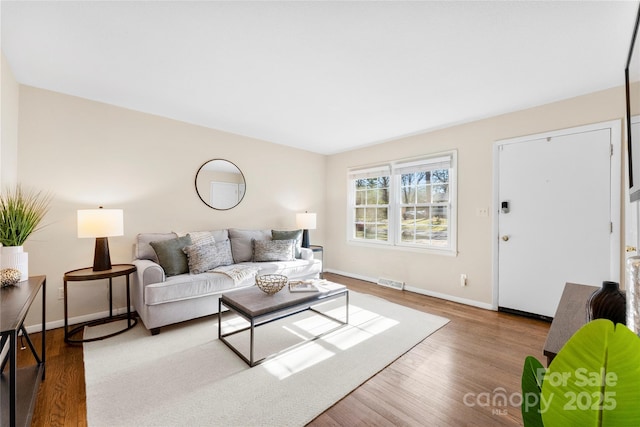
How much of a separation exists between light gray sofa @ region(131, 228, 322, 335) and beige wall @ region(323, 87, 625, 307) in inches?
53.3

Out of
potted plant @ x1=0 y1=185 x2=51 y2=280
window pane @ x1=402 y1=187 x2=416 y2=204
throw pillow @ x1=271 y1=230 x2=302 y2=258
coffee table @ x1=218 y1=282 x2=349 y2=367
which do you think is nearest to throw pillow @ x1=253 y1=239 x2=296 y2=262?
throw pillow @ x1=271 y1=230 x2=302 y2=258

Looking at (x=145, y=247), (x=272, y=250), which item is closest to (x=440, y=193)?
(x=272, y=250)

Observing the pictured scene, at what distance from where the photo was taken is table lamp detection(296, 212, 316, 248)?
14.9 ft

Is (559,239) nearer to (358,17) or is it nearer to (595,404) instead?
(358,17)

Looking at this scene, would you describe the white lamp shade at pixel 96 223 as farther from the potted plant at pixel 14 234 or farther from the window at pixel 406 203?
the window at pixel 406 203

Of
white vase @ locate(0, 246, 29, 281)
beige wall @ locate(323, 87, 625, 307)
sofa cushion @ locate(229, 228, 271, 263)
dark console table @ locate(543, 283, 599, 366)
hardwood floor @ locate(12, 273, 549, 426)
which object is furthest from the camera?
sofa cushion @ locate(229, 228, 271, 263)

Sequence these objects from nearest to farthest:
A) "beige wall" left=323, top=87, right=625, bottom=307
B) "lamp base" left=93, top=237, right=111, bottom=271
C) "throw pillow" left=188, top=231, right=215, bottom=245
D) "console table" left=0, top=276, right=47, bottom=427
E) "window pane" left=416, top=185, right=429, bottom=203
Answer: "console table" left=0, top=276, right=47, bottom=427
"lamp base" left=93, top=237, right=111, bottom=271
"beige wall" left=323, top=87, right=625, bottom=307
"throw pillow" left=188, top=231, right=215, bottom=245
"window pane" left=416, top=185, right=429, bottom=203

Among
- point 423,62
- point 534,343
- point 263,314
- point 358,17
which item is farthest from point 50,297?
point 534,343

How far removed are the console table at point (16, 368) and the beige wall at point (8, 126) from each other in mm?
1007

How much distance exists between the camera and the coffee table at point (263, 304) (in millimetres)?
2074

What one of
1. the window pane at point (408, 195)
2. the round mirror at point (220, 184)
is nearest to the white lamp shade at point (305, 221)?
the round mirror at point (220, 184)

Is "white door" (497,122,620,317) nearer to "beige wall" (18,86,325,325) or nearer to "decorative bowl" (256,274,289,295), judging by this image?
"decorative bowl" (256,274,289,295)

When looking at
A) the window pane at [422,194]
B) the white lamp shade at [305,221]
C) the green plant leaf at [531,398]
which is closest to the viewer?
the green plant leaf at [531,398]

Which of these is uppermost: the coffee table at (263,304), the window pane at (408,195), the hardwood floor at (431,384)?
the window pane at (408,195)
